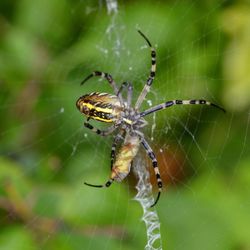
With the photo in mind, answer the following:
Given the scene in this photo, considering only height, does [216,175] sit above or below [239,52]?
below

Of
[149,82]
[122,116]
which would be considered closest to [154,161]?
[122,116]

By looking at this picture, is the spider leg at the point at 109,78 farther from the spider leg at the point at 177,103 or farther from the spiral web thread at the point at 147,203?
the spiral web thread at the point at 147,203

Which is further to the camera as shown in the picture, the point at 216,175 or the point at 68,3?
the point at 68,3

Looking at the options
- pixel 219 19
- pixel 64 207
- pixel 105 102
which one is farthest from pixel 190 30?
pixel 64 207

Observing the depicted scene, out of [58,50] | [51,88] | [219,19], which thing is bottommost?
[51,88]

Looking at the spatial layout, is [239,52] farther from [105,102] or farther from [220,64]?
[105,102]

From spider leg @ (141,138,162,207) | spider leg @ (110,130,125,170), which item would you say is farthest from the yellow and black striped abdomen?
spider leg @ (141,138,162,207)

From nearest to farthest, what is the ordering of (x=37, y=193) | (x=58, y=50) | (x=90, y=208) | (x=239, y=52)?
(x=90, y=208) → (x=37, y=193) → (x=239, y=52) → (x=58, y=50)

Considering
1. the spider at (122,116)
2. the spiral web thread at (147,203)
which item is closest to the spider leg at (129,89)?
the spider at (122,116)
